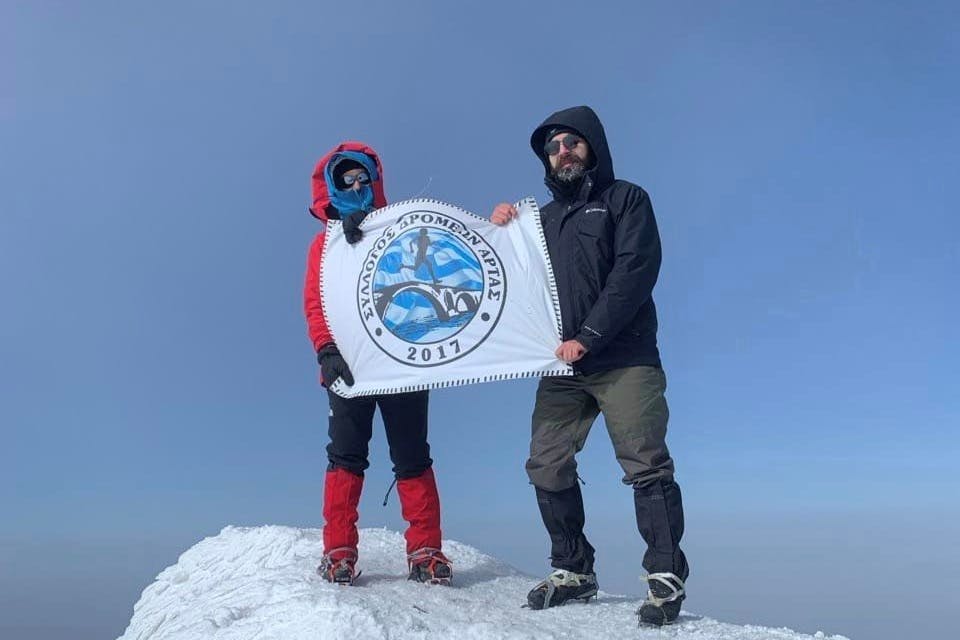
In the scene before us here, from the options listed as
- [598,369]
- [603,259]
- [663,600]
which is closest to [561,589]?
[663,600]

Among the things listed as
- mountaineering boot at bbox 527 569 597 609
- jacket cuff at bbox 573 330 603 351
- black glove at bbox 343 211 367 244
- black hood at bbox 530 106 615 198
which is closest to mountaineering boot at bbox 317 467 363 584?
mountaineering boot at bbox 527 569 597 609

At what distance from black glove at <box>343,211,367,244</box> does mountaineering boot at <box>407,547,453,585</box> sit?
2.62m

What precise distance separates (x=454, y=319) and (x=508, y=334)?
0.44m

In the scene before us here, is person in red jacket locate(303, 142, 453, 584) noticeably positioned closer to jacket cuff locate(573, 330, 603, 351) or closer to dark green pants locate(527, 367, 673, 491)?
dark green pants locate(527, 367, 673, 491)

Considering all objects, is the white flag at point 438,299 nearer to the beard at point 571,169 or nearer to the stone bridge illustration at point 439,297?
the stone bridge illustration at point 439,297

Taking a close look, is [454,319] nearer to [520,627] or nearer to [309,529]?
[520,627]

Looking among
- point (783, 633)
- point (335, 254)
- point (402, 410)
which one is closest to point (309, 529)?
point (402, 410)

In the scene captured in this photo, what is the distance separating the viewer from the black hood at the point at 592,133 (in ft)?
19.3

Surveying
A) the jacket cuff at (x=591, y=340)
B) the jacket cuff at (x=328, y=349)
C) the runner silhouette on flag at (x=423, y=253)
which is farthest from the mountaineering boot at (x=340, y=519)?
the jacket cuff at (x=591, y=340)

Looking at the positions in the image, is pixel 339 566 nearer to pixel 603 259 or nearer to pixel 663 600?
pixel 663 600

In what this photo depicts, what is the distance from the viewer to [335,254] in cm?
621

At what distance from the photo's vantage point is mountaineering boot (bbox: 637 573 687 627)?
17.3ft

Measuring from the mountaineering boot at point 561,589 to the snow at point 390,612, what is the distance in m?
0.10

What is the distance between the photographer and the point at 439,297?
19.5 ft
